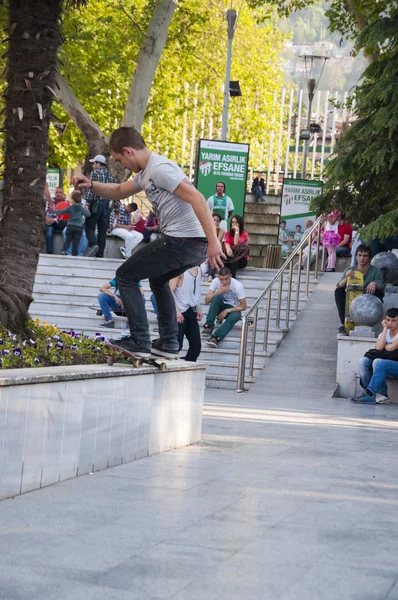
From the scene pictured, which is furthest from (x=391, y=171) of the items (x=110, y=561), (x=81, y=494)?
(x=110, y=561)

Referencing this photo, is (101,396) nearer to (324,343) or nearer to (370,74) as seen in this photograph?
(324,343)

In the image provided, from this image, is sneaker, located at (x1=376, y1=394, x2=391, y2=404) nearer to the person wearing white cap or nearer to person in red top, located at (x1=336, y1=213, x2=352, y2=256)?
person in red top, located at (x1=336, y1=213, x2=352, y2=256)

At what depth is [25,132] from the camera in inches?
327

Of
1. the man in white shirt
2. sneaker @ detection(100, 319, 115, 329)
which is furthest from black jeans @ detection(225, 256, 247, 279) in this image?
sneaker @ detection(100, 319, 115, 329)

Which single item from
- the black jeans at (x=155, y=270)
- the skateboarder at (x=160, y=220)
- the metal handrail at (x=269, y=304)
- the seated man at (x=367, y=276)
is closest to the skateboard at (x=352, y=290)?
the seated man at (x=367, y=276)

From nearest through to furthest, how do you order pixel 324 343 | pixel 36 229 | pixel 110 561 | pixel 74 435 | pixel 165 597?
pixel 165 597
pixel 110 561
pixel 74 435
pixel 36 229
pixel 324 343

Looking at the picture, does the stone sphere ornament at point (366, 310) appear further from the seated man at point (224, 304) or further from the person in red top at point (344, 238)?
the person in red top at point (344, 238)

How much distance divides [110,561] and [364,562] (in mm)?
1103

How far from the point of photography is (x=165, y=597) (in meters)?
3.83

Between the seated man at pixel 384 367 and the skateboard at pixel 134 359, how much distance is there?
695 cm

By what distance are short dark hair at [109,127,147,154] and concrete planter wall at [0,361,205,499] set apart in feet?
5.00

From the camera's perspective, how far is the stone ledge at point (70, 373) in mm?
5660

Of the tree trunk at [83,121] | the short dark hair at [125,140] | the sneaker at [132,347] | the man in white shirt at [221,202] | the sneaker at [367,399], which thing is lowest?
the sneaker at [367,399]

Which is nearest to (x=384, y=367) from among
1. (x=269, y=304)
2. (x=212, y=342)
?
(x=269, y=304)
